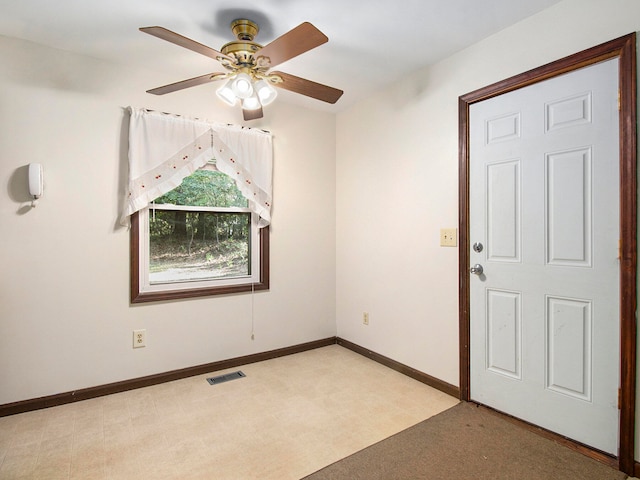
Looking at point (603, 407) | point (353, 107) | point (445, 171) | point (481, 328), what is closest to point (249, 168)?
point (353, 107)

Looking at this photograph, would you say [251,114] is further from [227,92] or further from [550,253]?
[550,253]

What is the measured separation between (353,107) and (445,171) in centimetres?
132

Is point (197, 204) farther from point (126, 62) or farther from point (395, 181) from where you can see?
point (395, 181)

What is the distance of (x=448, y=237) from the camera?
2510 mm

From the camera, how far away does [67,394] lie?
237cm

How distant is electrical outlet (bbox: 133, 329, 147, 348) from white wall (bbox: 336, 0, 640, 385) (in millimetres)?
1822

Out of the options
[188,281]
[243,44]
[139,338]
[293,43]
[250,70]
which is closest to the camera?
[293,43]

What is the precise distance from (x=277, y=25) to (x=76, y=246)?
1.98 meters

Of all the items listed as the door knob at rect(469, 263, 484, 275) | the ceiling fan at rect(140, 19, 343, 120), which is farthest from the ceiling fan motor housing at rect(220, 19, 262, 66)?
the door knob at rect(469, 263, 484, 275)

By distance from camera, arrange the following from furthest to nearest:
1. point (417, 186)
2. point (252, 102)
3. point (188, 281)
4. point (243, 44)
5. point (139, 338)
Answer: point (188, 281), point (417, 186), point (139, 338), point (252, 102), point (243, 44)

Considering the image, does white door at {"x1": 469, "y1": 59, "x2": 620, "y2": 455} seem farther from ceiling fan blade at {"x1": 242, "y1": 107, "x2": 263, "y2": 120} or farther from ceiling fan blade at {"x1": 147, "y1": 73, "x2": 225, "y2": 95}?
ceiling fan blade at {"x1": 147, "y1": 73, "x2": 225, "y2": 95}

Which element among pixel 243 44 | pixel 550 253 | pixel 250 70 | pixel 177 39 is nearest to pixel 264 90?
pixel 250 70

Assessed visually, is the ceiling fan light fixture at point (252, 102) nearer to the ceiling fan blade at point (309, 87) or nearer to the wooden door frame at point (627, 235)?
Result: the ceiling fan blade at point (309, 87)

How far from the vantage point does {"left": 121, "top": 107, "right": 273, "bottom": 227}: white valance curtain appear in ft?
8.47
